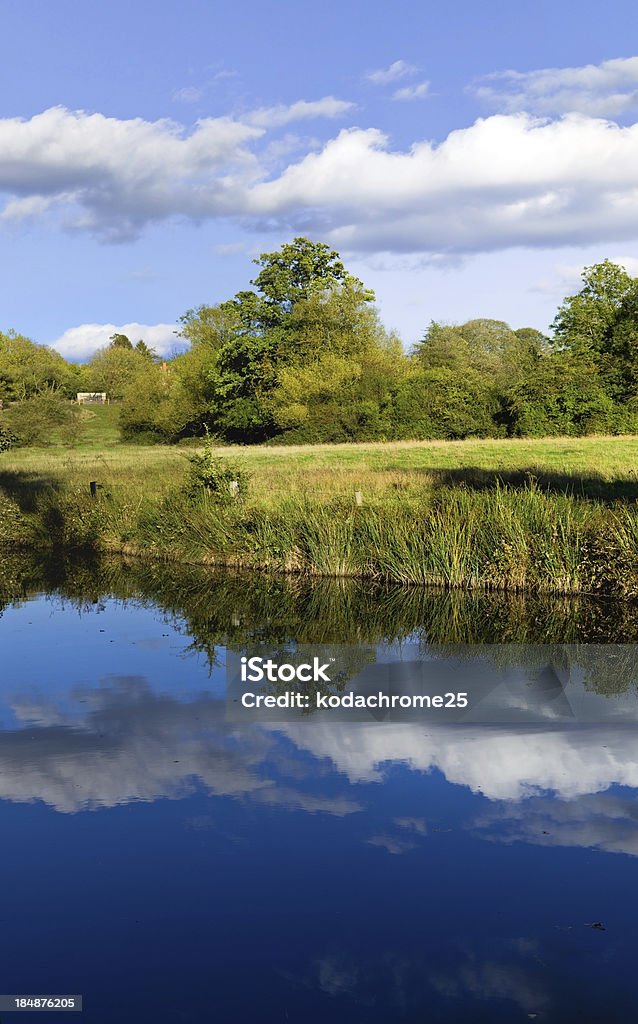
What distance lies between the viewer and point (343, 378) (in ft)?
177

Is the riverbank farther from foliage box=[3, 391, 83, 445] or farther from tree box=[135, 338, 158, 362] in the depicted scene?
tree box=[135, 338, 158, 362]

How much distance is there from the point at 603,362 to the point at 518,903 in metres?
54.1

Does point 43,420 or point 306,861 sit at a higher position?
point 43,420

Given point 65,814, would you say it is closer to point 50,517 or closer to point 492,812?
point 492,812

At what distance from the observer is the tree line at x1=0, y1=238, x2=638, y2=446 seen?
4991cm

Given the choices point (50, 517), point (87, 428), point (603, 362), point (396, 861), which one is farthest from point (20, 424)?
point (396, 861)

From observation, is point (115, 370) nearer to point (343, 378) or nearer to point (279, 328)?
point (279, 328)

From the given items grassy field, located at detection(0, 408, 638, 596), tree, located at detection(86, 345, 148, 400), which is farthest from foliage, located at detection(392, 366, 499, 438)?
tree, located at detection(86, 345, 148, 400)

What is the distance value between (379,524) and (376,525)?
0.19 ft

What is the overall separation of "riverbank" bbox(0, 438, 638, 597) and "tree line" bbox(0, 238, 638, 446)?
22.6 m

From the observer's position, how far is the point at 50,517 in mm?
23016

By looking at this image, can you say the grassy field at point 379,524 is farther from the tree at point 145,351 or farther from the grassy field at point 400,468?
the tree at point 145,351

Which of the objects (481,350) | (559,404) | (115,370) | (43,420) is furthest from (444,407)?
(115,370)

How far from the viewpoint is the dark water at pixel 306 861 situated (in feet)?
15.5
